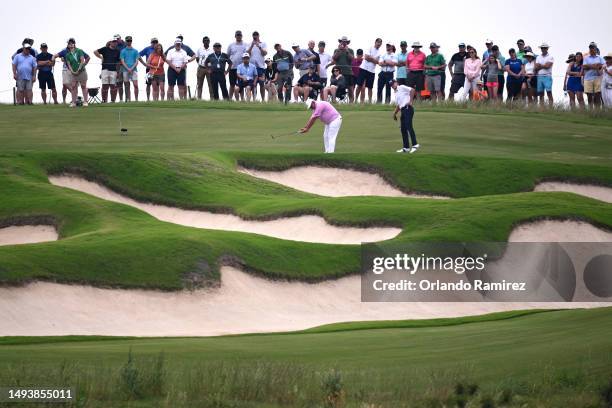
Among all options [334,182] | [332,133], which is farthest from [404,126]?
[334,182]

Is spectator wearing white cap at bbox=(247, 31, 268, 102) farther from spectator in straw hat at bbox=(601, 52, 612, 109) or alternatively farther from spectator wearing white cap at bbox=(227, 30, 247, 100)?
spectator in straw hat at bbox=(601, 52, 612, 109)

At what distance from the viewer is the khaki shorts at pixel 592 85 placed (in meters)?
54.0

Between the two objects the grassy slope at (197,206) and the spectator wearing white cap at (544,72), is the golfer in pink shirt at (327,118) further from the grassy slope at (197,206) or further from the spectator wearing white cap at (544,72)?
the spectator wearing white cap at (544,72)

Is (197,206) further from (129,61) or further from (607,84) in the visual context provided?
(607,84)

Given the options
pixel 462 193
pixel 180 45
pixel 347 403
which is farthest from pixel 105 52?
pixel 347 403

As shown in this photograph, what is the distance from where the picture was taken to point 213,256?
30.8 metres

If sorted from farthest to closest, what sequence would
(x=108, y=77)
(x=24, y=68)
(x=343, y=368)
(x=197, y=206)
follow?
(x=108, y=77), (x=24, y=68), (x=197, y=206), (x=343, y=368)

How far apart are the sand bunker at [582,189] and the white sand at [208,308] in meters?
10.4

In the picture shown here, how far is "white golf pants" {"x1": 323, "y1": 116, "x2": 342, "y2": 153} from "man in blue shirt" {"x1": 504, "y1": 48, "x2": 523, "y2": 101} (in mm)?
13911

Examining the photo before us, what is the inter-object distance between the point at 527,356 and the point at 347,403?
4.26 metres

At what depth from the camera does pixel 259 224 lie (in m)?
37.1

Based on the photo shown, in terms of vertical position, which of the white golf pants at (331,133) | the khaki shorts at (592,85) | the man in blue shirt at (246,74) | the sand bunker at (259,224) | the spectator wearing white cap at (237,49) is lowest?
the sand bunker at (259,224)

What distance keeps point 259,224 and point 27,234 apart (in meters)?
6.87

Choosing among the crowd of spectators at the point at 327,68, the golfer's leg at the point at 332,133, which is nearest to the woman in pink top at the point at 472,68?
the crowd of spectators at the point at 327,68
